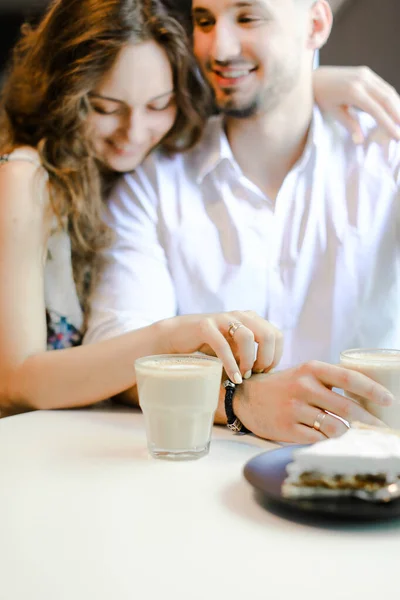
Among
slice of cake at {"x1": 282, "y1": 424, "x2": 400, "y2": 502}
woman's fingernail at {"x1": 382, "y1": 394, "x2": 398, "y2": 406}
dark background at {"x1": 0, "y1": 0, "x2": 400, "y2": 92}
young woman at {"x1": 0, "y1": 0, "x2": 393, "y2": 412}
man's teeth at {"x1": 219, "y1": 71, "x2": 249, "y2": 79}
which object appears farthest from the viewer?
dark background at {"x1": 0, "y1": 0, "x2": 400, "y2": 92}

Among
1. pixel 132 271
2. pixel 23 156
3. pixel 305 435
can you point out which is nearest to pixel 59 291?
pixel 132 271

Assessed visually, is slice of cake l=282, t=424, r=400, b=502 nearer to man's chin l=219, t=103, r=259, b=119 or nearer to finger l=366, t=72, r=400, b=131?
finger l=366, t=72, r=400, b=131

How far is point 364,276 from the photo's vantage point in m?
1.71

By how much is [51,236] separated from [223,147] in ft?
1.62

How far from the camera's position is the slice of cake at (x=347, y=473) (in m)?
0.72

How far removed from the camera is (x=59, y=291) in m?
1.58

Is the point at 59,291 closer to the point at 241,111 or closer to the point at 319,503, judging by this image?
the point at 241,111

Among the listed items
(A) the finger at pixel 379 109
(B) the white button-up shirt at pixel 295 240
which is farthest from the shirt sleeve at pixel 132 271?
(A) the finger at pixel 379 109

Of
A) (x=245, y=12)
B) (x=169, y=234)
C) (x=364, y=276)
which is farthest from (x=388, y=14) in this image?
(x=169, y=234)

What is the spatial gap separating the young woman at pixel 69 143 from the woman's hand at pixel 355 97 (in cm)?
1

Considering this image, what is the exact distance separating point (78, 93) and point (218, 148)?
37cm

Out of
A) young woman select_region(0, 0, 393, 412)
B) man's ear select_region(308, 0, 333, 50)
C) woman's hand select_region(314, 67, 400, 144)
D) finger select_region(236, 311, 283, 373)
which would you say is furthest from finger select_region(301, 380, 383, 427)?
man's ear select_region(308, 0, 333, 50)

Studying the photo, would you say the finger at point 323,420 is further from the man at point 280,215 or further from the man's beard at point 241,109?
the man's beard at point 241,109

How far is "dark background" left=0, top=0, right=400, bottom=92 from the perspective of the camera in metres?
1.79
